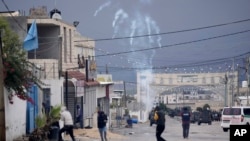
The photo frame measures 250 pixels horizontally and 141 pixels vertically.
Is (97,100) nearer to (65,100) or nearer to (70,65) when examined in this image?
(70,65)

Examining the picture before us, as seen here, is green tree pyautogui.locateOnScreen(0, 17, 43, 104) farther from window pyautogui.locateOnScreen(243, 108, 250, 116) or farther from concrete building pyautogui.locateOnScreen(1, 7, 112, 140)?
window pyautogui.locateOnScreen(243, 108, 250, 116)

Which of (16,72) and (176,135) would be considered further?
(176,135)

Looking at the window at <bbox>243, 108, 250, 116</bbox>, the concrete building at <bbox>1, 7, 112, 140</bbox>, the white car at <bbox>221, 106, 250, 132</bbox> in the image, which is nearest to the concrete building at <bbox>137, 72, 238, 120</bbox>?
the concrete building at <bbox>1, 7, 112, 140</bbox>

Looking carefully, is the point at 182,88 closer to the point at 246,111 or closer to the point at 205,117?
the point at 205,117

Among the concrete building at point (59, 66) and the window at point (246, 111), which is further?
the window at point (246, 111)

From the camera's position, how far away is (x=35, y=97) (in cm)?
2897

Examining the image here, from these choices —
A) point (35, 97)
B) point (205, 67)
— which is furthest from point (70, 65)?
point (205, 67)

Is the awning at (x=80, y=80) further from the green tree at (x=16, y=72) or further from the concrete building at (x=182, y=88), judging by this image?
the concrete building at (x=182, y=88)

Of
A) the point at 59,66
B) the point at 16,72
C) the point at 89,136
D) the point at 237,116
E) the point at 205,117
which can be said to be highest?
the point at 59,66

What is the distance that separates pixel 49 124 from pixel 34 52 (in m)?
17.5

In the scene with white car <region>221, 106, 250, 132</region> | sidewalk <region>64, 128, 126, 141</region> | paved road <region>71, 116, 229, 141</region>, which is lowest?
paved road <region>71, 116, 229, 141</region>

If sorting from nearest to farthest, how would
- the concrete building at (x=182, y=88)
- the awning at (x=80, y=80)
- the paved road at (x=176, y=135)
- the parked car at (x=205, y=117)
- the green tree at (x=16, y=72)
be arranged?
the green tree at (x=16, y=72) → the paved road at (x=176, y=135) → the awning at (x=80, y=80) → the parked car at (x=205, y=117) → the concrete building at (x=182, y=88)

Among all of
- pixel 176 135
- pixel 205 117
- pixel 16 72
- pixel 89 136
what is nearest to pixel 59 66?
pixel 89 136

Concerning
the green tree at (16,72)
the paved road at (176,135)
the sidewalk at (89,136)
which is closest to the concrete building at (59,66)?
the sidewalk at (89,136)
